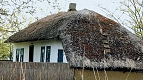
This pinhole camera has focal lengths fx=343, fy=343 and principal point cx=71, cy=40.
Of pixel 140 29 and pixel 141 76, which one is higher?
pixel 140 29

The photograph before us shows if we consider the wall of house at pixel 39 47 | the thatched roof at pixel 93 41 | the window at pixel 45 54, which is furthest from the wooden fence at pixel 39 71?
the window at pixel 45 54

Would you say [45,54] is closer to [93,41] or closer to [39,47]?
[39,47]

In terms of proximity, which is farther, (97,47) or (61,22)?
(61,22)

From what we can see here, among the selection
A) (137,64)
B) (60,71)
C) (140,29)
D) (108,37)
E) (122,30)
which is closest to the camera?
(60,71)

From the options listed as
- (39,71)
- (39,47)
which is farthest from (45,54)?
(39,71)

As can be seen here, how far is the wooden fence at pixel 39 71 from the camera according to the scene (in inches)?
376

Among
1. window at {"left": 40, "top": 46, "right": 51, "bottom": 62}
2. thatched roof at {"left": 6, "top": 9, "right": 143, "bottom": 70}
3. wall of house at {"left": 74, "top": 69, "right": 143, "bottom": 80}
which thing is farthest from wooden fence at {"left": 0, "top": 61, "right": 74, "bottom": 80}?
window at {"left": 40, "top": 46, "right": 51, "bottom": 62}

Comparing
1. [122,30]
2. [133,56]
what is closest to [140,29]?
[122,30]

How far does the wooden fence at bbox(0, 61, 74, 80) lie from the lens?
955 centimetres

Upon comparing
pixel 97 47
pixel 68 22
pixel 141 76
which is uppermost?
pixel 68 22

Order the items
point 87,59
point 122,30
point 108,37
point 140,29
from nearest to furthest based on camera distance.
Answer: point 87,59, point 108,37, point 122,30, point 140,29

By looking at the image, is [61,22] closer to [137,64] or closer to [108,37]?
[108,37]

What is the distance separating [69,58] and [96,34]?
7.89ft

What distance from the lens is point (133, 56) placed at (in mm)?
13148
